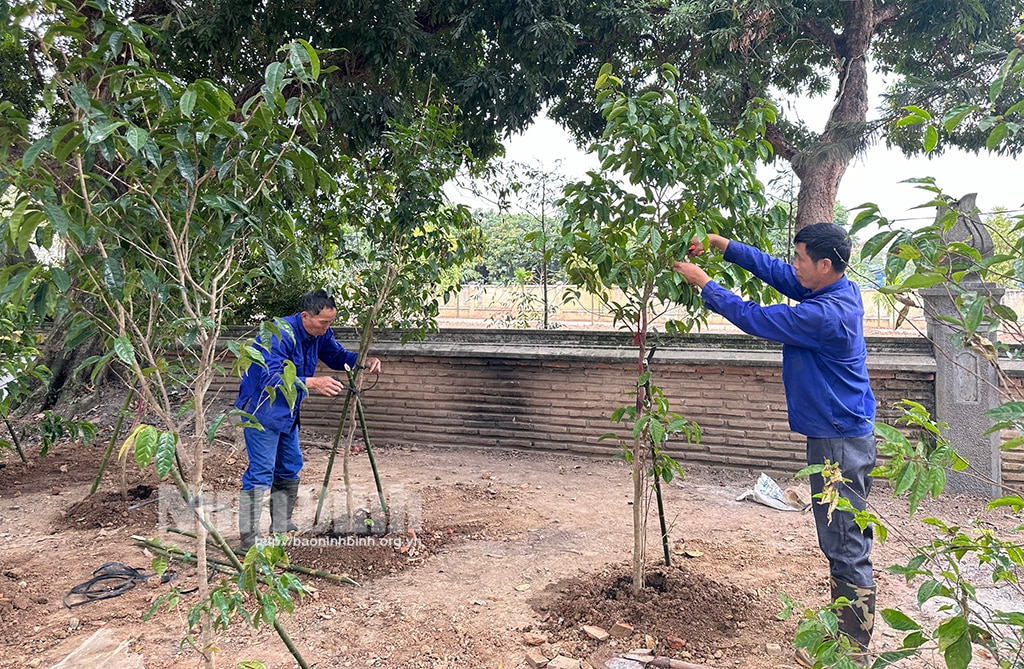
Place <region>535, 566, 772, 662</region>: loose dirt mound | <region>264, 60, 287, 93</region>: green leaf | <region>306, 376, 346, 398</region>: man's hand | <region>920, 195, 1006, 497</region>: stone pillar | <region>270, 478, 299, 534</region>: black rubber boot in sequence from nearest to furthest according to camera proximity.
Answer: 1. <region>264, 60, 287, 93</region>: green leaf
2. <region>535, 566, 772, 662</region>: loose dirt mound
3. <region>306, 376, 346, 398</region>: man's hand
4. <region>270, 478, 299, 534</region>: black rubber boot
5. <region>920, 195, 1006, 497</region>: stone pillar

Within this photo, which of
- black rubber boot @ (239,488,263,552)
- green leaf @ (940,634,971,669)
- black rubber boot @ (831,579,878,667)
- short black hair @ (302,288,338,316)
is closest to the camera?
green leaf @ (940,634,971,669)

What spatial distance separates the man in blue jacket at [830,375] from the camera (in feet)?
10.2

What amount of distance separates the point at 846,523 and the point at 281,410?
3.27m

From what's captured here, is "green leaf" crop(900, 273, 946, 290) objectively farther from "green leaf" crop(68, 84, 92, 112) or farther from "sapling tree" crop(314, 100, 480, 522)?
"sapling tree" crop(314, 100, 480, 522)

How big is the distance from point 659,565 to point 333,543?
212cm

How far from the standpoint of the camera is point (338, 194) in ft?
18.0

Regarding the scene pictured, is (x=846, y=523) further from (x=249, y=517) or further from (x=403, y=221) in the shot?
(x=249, y=517)

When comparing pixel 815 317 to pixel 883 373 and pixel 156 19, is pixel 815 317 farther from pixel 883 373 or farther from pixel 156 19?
pixel 156 19

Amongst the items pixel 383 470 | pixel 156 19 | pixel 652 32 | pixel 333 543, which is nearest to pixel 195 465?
pixel 333 543

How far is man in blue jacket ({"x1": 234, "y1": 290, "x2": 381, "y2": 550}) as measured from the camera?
429cm

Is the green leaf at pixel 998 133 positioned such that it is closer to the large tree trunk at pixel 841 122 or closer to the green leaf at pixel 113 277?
the green leaf at pixel 113 277

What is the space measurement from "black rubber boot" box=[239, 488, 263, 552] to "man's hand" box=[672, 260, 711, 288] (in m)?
2.98

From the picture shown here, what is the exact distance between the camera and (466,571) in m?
4.39

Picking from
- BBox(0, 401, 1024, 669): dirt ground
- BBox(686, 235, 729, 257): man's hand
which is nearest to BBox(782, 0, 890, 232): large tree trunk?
BBox(0, 401, 1024, 669): dirt ground
